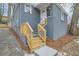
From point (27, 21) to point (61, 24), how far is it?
1.46 ft

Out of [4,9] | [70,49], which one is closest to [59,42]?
[70,49]

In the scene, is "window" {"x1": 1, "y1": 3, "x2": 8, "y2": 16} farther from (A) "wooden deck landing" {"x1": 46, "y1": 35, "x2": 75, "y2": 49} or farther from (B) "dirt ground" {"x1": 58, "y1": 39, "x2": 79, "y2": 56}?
(B) "dirt ground" {"x1": 58, "y1": 39, "x2": 79, "y2": 56}

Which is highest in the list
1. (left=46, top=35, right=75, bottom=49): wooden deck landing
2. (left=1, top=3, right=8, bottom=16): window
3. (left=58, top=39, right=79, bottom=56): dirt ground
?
(left=1, top=3, right=8, bottom=16): window

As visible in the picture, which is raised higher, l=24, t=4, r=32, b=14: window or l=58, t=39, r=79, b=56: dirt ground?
l=24, t=4, r=32, b=14: window

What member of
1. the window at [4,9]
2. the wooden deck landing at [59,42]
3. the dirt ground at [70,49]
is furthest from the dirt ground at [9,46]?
the dirt ground at [70,49]

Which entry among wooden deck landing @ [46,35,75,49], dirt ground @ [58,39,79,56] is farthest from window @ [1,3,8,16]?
dirt ground @ [58,39,79,56]

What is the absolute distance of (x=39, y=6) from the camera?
225 cm

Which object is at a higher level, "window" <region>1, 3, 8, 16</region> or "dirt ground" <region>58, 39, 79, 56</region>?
"window" <region>1, 3, 8, 16</region>

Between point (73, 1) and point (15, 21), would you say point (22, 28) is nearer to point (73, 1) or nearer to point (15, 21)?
point (15, 21)

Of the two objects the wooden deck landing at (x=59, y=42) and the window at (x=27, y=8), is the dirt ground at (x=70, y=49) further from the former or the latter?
the window at (x=27, y=8)

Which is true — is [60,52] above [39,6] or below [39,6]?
below

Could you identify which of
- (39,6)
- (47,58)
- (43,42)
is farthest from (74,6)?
(47,58)

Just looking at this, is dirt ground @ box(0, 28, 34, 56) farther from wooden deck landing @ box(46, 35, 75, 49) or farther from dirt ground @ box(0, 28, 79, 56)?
wooden deck landing @ box(46, 35, 75, 49)

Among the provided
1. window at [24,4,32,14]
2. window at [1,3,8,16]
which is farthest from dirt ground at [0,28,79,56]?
window at [24,4,32,14]
